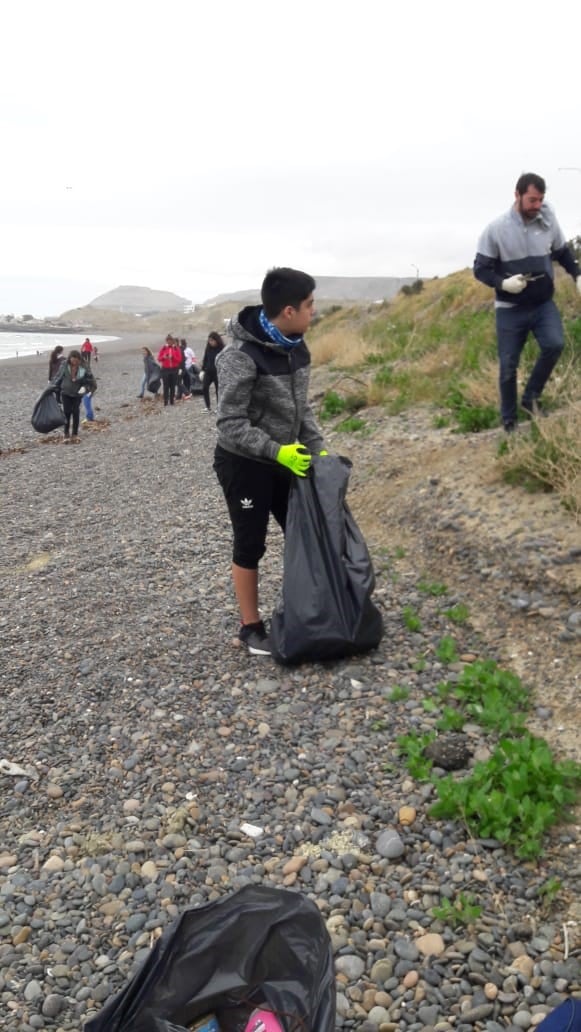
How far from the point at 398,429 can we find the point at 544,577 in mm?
4473

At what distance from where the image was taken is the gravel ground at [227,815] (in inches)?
98.6

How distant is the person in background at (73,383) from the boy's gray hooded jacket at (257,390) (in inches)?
413

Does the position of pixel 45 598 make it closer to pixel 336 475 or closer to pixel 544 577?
pixel 336 475

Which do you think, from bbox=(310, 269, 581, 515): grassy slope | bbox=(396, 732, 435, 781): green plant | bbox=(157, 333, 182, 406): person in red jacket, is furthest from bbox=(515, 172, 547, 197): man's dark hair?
bbox=(157, 333, 182, 406): person in red jacket

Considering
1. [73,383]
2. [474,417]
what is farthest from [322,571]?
[73,383]

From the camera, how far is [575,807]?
3016 mm

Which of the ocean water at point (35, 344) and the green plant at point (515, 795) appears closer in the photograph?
the green plant at point (515, 795)

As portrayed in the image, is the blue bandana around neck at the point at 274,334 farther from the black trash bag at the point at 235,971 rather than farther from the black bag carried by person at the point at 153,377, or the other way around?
the black bag carried by person at the point at 153,377

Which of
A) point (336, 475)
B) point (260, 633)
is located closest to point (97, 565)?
point (260, 633)

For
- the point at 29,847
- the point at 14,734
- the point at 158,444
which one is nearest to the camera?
the point at 29,847

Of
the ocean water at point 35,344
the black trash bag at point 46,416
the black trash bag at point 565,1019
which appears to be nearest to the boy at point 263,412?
the black trash bag at point 565,1019

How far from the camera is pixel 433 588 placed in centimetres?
502

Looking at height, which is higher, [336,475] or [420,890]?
[336,475]

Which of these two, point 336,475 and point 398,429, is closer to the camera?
point 336,475
